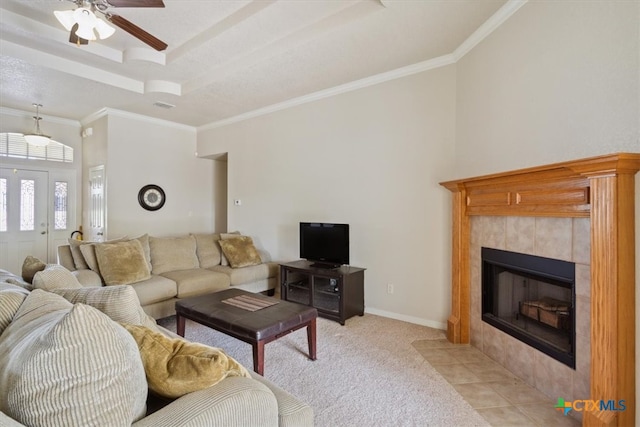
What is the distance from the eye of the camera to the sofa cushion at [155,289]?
3.30 meters

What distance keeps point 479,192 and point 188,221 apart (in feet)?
16.6

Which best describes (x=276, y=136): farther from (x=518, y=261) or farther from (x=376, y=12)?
(x=518, y=261)

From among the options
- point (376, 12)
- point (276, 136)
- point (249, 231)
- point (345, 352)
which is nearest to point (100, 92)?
point (276, 136)

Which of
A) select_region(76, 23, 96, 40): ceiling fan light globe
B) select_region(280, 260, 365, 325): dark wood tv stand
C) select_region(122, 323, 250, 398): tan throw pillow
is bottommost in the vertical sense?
select_region(280, 260, 365, 325): dark wood tv stand

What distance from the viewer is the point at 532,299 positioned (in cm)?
247

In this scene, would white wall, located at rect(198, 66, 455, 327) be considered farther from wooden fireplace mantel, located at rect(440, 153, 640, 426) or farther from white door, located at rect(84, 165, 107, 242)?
white door, located at rect(84, 165, 107, 242)

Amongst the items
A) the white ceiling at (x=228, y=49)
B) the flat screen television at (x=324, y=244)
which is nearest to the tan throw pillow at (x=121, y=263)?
the flat screen television at (x=324, y=244)

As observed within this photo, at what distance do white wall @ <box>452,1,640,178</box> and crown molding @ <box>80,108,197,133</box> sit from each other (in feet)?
15.8

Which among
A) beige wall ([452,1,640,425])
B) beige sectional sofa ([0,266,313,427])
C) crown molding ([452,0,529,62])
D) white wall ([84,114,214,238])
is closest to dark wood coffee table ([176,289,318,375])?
beige sectional sofa ([0,266,313,427])

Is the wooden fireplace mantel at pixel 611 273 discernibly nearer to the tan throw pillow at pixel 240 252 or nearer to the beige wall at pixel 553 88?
the beige wall at pixel 553 88

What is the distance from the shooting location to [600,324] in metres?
1.71

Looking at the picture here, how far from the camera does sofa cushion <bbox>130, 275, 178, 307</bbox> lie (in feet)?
10.8

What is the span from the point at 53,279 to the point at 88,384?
137cm

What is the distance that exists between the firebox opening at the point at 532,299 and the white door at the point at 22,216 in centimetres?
686
